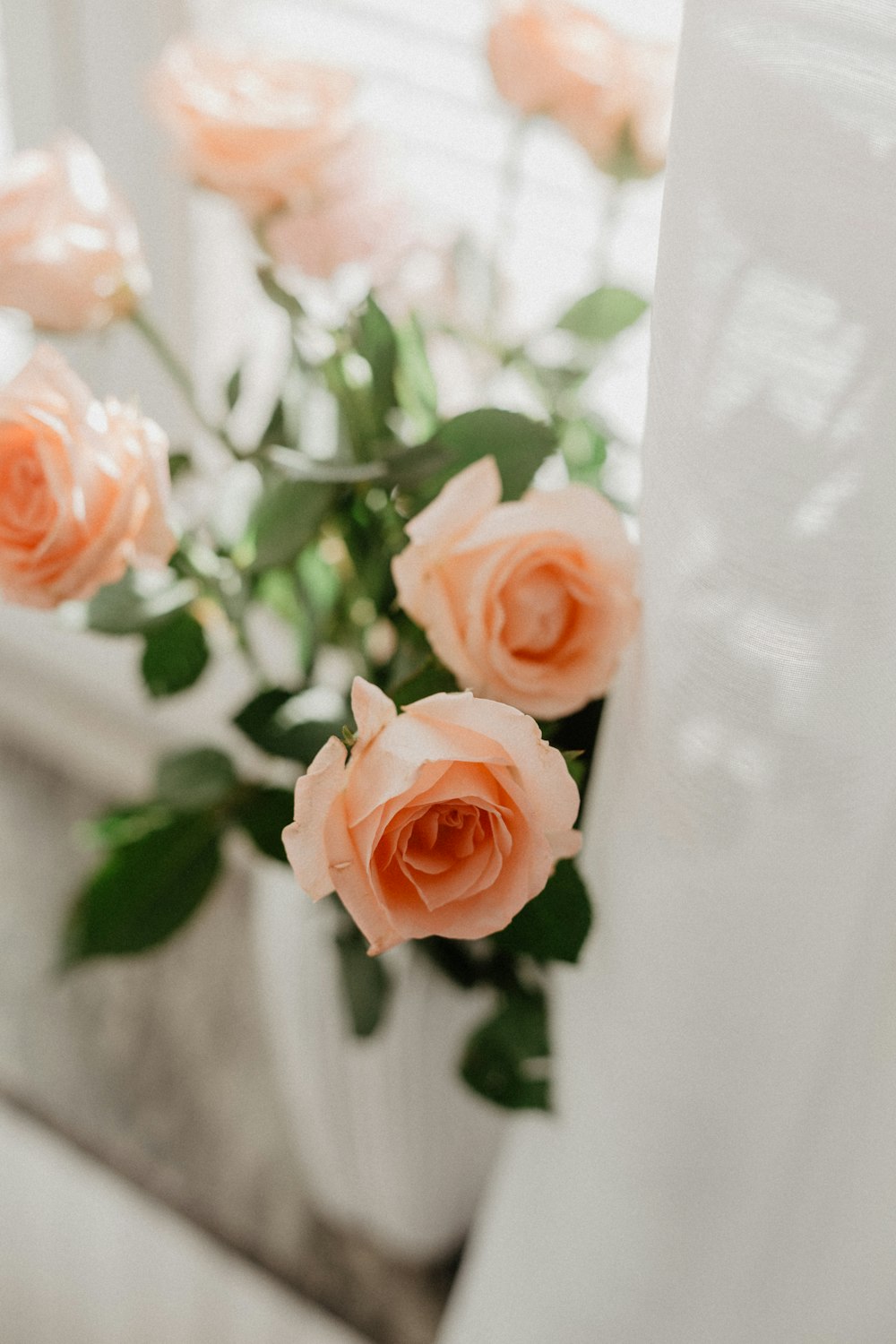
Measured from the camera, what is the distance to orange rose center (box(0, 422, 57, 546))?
15.9 inches

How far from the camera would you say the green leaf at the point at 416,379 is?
0.54 metres

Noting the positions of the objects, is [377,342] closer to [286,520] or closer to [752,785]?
[286,520]

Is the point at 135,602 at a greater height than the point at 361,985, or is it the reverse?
the point at 135,602

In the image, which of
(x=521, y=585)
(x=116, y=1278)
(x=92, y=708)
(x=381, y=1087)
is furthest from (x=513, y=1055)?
(x=92, y=708)

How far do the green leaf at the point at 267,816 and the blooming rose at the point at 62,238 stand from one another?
23cm

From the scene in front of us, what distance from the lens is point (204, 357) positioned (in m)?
0.98

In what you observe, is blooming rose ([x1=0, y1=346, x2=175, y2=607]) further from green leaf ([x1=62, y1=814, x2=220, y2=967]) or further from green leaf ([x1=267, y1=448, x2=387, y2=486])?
green leaf ([x1=62, y1=814, x2=220, y2=967])

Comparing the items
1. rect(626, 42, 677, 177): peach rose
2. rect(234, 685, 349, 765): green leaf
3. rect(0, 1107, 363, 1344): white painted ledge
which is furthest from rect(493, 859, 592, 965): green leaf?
rect(0, 1107, 363, 1344): white painted ledge

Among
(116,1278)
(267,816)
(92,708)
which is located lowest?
(116,1278)

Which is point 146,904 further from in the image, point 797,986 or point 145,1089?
point 145,1089

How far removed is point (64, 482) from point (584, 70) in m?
0.31

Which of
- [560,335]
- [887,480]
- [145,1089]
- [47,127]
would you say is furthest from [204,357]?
[887,480]

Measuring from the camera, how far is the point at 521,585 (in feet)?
1.27

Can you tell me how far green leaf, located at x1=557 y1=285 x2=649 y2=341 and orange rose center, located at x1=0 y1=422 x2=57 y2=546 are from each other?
255mm
